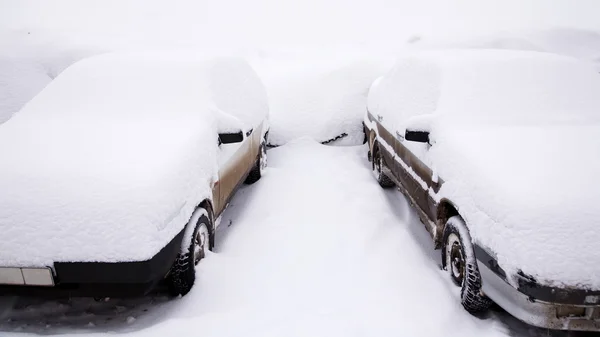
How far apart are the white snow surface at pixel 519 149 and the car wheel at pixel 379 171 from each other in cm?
78

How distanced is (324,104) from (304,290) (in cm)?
446

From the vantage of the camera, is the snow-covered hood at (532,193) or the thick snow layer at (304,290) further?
the thick snow layer at (304,290)

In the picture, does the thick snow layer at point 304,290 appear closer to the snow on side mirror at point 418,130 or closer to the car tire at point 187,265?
the car tire at point 187,265

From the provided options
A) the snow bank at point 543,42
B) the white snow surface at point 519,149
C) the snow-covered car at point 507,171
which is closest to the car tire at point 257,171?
the snow-covered car at point 507,171

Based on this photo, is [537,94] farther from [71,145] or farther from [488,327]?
[71,145]

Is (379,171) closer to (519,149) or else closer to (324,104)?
(324,104)

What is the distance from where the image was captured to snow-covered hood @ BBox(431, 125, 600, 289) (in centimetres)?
223

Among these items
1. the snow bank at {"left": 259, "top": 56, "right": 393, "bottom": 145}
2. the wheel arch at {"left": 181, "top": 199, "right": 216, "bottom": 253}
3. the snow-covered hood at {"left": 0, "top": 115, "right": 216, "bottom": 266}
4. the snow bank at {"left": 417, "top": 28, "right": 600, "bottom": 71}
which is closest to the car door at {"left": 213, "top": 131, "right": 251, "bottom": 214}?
the wheel arch at {"left": 181, "top": 199, "right": 216, "bottom": 253}

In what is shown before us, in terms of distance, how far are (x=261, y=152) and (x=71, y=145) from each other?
2.80 metres

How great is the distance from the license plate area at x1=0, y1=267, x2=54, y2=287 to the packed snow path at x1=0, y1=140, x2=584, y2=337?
0.47 meters

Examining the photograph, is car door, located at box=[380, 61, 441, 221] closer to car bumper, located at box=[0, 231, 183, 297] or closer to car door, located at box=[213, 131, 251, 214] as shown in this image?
car door, located at box=[213, 131, 251, 214]

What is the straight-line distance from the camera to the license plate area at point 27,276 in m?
2.41

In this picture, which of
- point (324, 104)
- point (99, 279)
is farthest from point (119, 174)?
point (324, 104)

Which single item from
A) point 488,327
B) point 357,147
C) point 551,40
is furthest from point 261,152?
point 551,40
